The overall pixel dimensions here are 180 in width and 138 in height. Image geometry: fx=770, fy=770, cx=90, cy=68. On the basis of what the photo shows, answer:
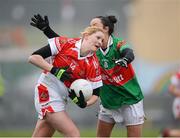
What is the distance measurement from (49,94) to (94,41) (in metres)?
0.76

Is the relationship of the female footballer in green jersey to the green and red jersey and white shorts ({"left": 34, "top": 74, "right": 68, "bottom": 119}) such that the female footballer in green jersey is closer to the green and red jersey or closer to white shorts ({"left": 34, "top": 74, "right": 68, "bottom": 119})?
the green and red jersey

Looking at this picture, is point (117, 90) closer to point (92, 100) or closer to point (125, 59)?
point (125, 59)

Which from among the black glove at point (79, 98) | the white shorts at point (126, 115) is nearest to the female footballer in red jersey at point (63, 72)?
the black glove at point (79, 98)

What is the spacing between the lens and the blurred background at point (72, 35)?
15.7 meters

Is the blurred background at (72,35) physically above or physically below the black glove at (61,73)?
below

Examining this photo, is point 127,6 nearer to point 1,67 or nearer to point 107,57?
point 1,67

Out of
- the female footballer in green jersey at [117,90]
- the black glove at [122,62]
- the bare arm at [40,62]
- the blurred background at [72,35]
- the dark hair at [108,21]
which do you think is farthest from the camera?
the blurred background at [72,35]

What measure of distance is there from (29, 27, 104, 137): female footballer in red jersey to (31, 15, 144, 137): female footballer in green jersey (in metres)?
0.48

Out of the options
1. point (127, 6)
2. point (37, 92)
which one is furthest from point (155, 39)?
point (37, 92)

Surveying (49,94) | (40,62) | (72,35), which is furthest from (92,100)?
(72,35)

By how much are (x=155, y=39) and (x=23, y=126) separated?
3.33 metres

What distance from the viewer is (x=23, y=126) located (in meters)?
15.7

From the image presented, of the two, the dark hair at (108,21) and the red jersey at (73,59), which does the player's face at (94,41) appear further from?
the dark hair at (108,21)

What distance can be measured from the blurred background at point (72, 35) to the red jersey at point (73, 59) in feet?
23.8
